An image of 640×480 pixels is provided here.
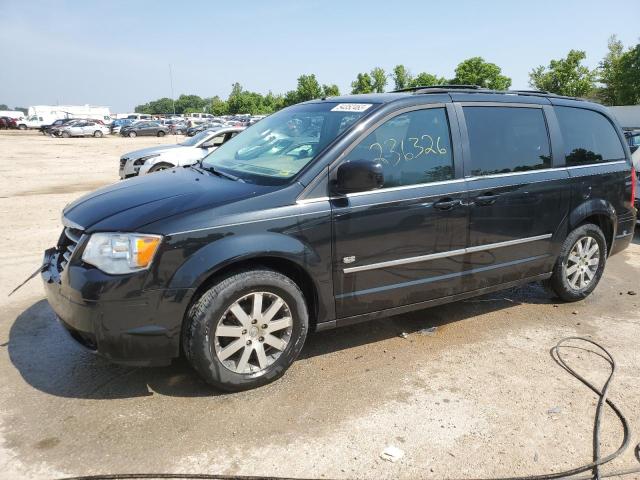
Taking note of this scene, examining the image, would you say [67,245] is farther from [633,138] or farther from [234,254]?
[633,138]

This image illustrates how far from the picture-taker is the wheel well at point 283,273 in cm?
315

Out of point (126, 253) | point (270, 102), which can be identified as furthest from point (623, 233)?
point (270, 102)

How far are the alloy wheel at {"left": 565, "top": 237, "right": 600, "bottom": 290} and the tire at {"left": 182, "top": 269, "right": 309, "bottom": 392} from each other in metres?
2.84

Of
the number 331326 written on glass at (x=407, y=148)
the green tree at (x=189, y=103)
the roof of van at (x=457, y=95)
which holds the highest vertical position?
the green tree at (x=189, y=103)

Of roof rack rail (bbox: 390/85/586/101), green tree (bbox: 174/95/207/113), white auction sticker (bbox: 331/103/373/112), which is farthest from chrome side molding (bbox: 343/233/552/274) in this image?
green tree (bbox: 174/95/207/113)

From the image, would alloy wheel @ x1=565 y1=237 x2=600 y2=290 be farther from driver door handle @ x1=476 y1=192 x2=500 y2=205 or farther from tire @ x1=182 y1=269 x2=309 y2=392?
tire @ x1=182 y1=269 x2=309 y2=392

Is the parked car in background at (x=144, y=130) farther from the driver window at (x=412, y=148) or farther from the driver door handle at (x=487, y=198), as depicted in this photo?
the driver door handle at (x=487, y=198)

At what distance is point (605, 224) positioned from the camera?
5121 millimetres

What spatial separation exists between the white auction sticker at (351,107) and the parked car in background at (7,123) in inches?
2458

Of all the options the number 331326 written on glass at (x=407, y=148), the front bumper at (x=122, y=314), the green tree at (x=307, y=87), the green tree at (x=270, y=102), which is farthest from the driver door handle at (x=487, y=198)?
the green tree at (x=270, y=102)

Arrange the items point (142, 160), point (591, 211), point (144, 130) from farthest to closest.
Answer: point (144, 130) → point (142, 160) → point (591, 211)

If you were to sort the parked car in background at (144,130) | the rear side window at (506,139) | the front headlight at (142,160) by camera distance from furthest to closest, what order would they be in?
the parked car in background at (144,130), the front headlight at (142,160), the rear side window at (506,139)

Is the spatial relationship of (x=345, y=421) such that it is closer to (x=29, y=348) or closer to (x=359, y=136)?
(x=359, y=136)

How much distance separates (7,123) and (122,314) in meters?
63.6
